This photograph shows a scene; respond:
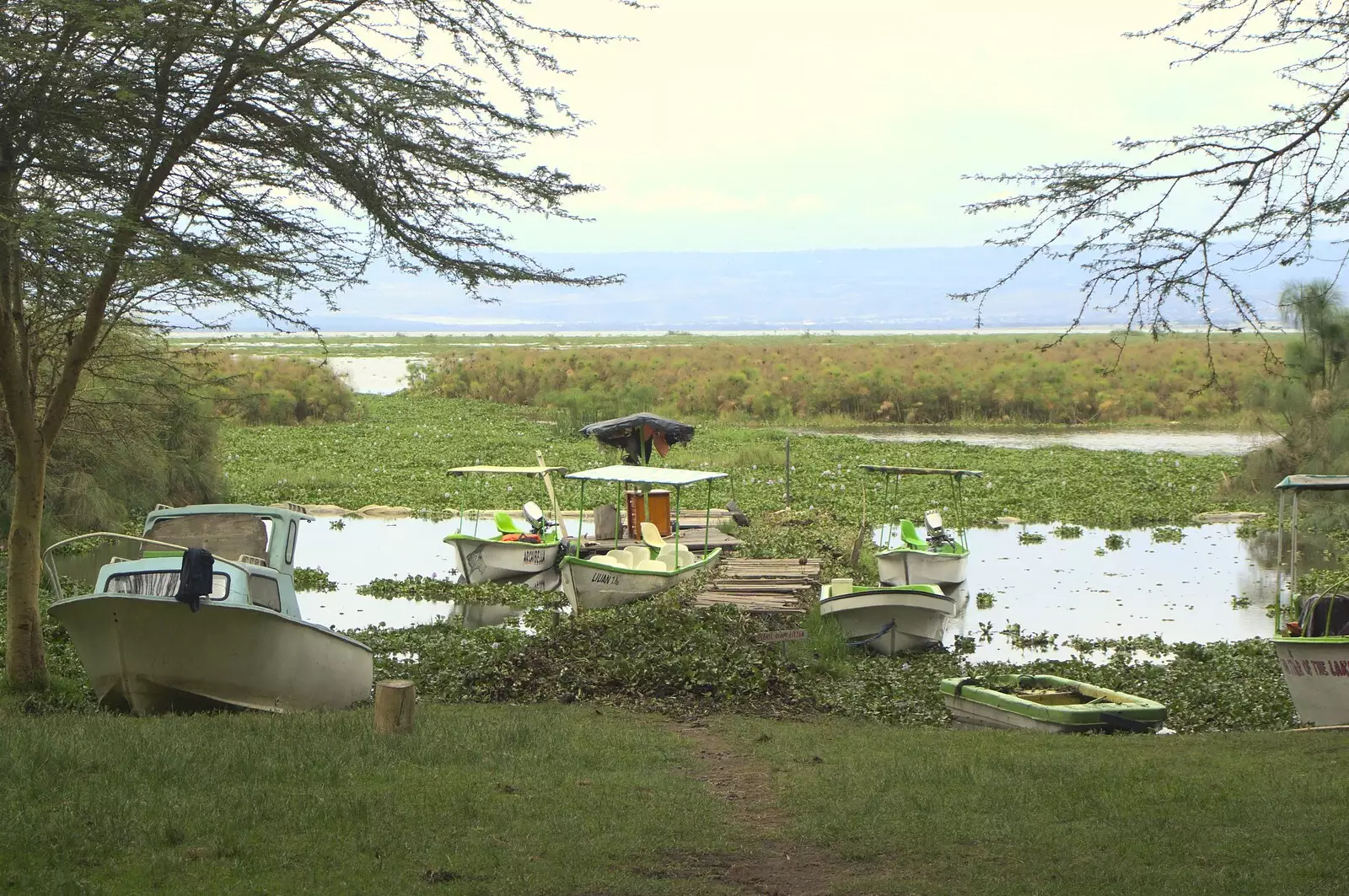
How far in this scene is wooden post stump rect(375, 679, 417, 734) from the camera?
395 inches

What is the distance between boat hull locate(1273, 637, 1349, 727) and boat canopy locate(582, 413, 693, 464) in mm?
15683

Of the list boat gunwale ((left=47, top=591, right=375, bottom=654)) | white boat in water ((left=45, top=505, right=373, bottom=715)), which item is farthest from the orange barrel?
boat gunwale ((left=47, top=591, right=375, bottom=654))

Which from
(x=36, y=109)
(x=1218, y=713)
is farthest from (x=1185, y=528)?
(x=36, y=109)

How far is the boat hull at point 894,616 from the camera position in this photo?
664 inches

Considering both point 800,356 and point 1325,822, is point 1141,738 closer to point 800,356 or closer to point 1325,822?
point 1325,822

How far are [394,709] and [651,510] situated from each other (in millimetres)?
15127

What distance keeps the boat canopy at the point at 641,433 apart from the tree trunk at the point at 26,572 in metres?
15.0

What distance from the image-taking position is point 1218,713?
13.2 meters

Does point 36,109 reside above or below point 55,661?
above

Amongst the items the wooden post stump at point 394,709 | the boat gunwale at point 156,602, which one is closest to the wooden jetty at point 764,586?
the boat gunwale at point 156,602

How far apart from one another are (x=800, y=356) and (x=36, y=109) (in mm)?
78659

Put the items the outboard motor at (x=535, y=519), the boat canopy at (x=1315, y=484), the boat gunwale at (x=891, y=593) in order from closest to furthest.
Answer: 1. the boat canopy at (x=1315, y=484)
2. the boat gunwale at (x=891, y=593)
3. the outboard motor at (x=535, y=519)

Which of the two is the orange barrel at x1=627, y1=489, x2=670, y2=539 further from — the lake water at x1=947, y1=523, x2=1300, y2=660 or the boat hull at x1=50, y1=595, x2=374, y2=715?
the boat hull at x1=50, y1=595, x2=374, y2=715

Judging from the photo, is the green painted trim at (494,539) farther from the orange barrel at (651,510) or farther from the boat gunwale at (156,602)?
the boat gunwale at (156,602)
